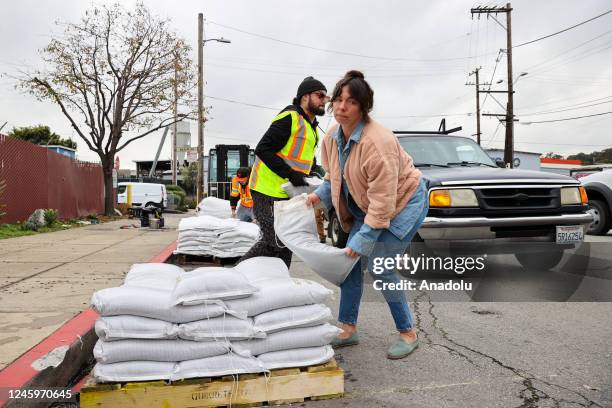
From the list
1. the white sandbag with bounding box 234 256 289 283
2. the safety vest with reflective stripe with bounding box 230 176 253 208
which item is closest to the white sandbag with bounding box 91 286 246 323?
the white sandbag with bounding box 234 256 289 283

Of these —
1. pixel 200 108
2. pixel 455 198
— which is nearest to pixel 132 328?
pixel 455 198

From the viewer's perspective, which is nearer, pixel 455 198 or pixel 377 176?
pixel 377 176

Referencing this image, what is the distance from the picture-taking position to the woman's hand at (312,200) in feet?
11.2

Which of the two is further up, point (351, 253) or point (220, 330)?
point (351, 253)

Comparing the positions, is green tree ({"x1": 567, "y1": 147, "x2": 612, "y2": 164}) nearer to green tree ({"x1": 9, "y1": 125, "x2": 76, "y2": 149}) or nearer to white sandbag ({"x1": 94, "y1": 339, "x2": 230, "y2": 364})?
green tree ({"x1": 9, "y1": 125, "x2": 76, "y2": 149})

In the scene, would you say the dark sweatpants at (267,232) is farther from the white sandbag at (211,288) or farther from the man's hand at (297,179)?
the white sandbag at (211,288)

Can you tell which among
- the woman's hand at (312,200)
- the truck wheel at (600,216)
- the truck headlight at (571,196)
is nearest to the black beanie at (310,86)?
the woman's hand at (312,200)

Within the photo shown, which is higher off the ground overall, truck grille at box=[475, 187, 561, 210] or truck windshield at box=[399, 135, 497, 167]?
truck windshield at box=[399, 135, 497, 167]

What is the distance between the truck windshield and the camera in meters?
6.58

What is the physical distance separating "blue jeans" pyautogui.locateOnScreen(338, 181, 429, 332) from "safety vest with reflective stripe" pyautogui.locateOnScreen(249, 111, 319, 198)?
0.87 metres

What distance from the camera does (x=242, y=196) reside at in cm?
993

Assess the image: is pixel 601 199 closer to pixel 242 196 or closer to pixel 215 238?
pixel 242 196

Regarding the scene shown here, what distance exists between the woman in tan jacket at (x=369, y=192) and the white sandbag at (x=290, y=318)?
0.40 meters

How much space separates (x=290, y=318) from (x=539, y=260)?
4629 millimetres
